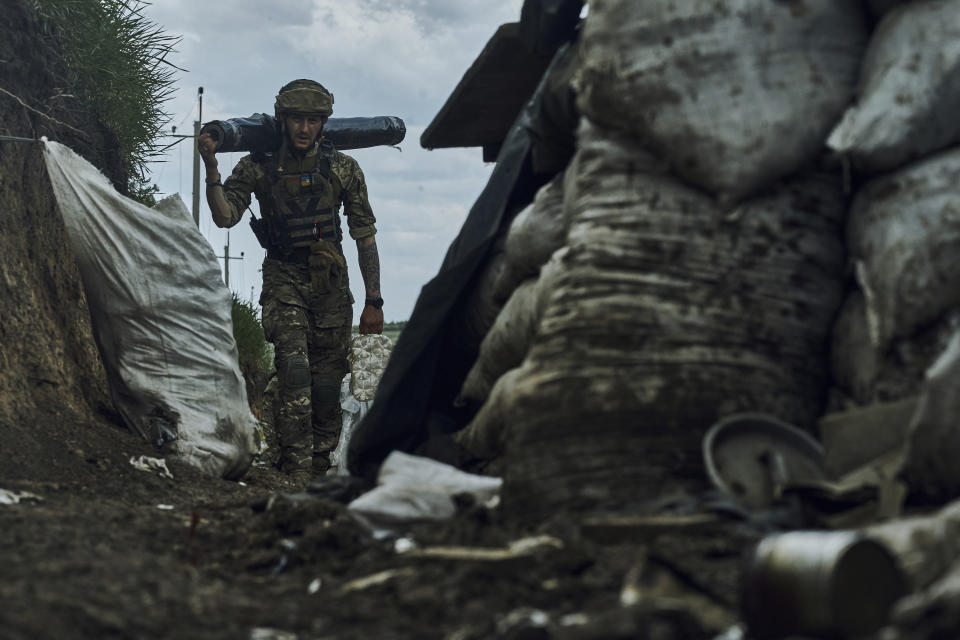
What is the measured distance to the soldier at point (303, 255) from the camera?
5520 millimetres

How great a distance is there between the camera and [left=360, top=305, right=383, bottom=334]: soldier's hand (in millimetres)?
5918

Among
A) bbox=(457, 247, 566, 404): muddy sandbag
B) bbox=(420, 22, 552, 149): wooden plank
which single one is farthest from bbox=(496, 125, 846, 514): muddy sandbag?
bbox=(420, 22, 552, 149): wooden plank

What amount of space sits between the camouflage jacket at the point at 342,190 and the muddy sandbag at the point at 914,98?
407cm

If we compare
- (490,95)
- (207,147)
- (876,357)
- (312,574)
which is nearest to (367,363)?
(207,147)

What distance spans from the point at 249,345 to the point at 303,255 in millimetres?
3396

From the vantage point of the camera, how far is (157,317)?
5.14 metres

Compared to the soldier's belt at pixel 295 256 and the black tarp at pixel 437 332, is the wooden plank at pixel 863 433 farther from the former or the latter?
the soldier's belt at pixel 295 256

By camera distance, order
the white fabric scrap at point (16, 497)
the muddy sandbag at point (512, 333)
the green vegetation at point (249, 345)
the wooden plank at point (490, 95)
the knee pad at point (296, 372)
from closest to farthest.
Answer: the muddy sandbag at point (512, 333), the white fabric scrap at point (16, 497), the wooden plank at point (490, 95), the knee pad at point (296, 372), the green vegetation at point (249, 345)

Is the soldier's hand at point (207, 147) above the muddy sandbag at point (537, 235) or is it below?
above

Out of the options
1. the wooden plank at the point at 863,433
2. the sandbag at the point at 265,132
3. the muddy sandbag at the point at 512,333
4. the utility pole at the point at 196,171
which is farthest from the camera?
the utility pole at the point at 196,171

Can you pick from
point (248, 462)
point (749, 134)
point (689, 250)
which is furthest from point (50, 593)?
point (248, 462)

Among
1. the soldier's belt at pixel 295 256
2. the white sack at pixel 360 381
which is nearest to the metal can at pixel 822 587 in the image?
the soldier's belt at pixel 295 256

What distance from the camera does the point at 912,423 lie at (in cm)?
174

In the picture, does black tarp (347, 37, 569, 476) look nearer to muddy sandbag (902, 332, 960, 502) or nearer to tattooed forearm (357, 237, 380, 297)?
muddy sandbag (902, 332, 960, 502)
